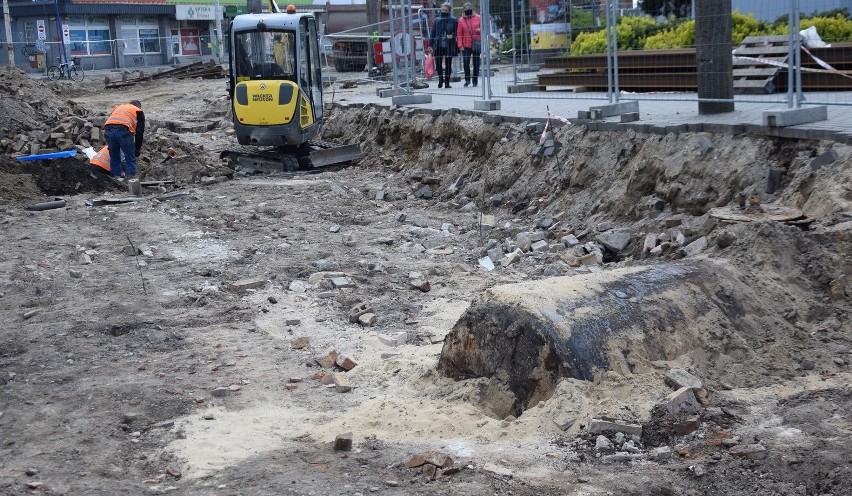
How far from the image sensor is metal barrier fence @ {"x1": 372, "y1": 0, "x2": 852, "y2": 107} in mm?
10945

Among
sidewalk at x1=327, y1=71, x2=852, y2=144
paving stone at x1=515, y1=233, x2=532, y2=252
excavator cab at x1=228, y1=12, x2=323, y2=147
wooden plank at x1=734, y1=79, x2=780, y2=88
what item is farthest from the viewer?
excavator cab at x1=228, y1=12, x2=323, y2=147

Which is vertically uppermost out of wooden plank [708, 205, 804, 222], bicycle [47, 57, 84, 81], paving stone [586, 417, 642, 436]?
bicycle [47, 57, 84, 81]

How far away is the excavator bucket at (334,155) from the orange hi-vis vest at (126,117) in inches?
116

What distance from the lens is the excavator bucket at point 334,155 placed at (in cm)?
1648

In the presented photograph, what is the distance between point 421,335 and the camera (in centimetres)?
765

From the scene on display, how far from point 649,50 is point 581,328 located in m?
9.60

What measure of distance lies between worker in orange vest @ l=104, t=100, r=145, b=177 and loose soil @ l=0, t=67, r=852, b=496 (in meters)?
2.18

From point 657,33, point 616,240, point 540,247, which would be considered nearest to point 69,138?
point 657,33

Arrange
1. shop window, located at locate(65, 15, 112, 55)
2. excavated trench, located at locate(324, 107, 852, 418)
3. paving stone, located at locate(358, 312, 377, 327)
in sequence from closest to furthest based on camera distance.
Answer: excavated trench, located at locate(324, 107, 852, 418), paving stone, located at locate(358, 312, 377, 327), shop window, located at locate(65, 15, 112, 55)

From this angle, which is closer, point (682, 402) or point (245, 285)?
point (682, 402)

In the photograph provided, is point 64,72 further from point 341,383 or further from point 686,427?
point 686,427

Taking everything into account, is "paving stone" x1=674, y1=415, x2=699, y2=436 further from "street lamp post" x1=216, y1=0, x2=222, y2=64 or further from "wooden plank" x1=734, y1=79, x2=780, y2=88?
"street lamp post" x1=216, y1=0, x2=222, y2=64

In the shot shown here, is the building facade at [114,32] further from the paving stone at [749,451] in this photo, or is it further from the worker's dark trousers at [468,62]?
the paving stone at [749,451]

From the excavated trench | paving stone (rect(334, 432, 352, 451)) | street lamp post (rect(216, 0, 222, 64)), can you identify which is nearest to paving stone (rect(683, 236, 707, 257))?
the excavated trench
